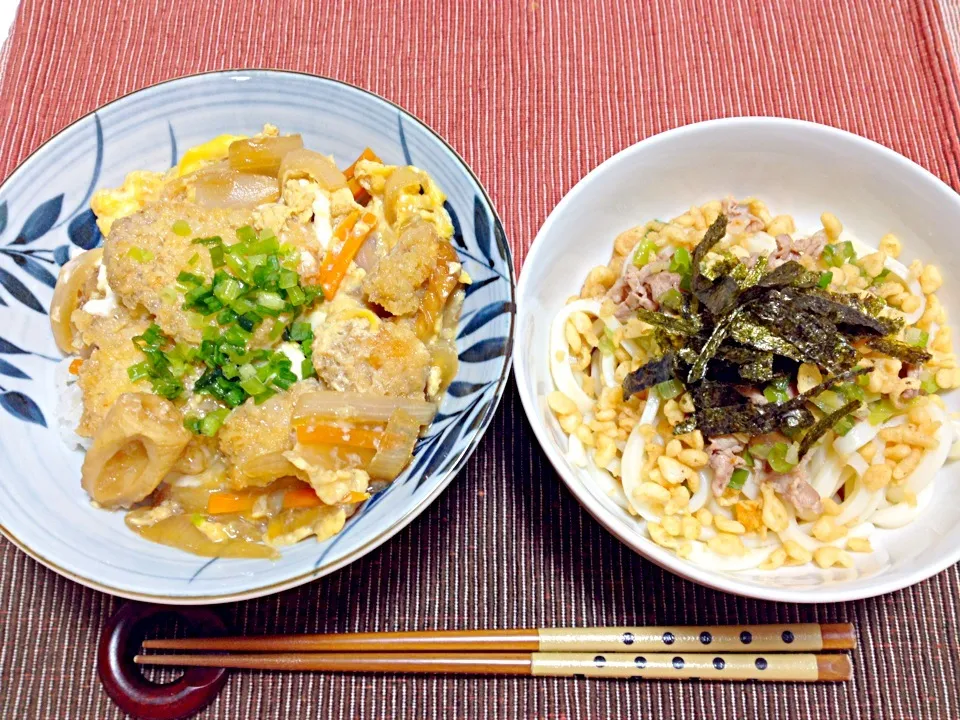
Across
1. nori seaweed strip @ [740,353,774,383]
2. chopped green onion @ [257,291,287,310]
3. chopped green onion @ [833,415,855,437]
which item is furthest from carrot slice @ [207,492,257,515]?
chopped green onion @ [833,415,855,437]

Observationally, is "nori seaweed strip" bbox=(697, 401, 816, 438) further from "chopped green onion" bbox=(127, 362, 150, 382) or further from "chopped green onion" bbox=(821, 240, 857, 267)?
"chopped green onion" bbox=(127, 362, 150, 382)

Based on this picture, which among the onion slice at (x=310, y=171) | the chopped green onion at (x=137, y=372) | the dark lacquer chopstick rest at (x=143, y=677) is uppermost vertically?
the onion slice at (x=310, y=171)

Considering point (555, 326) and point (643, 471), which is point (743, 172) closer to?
point (555, 326)

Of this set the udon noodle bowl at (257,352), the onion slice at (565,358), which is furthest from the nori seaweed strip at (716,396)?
the udon noodle bowl at (257,352)

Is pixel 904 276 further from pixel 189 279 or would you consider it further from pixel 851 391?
pixel 189 279

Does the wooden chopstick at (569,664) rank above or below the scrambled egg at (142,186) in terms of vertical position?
below

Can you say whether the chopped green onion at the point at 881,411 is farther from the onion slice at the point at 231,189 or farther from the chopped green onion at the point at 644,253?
the onion slice at the point at 231,189

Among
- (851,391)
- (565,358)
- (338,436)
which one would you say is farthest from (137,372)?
(851,391)
